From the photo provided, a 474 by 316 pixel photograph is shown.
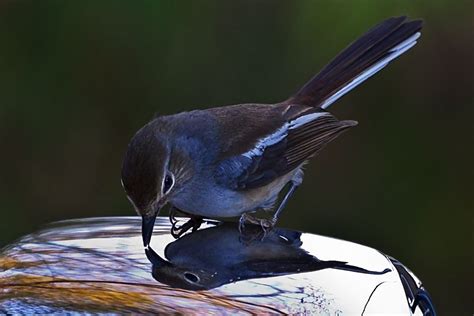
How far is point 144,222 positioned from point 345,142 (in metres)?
3.57

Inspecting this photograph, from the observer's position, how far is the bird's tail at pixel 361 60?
4379 millimetres

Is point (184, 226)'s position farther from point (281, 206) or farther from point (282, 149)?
point (282, 149)

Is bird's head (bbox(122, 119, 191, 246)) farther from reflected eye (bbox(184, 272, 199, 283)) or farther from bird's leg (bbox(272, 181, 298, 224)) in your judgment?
reflected eye (bbox(184, 272, 199, 283))

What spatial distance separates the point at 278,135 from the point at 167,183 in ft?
2.54

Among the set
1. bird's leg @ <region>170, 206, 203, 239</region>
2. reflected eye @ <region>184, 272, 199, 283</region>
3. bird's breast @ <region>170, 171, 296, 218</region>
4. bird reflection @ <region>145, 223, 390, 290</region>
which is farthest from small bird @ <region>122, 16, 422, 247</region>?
reflected eye @ <region>184, 272, 199, 283</region>

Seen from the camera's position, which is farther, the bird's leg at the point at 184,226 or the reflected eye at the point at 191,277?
the bird's leg at the point at 184,226

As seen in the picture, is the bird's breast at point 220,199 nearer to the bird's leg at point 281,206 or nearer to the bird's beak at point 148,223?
the bird's leg at point 281,206

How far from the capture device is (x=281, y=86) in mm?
6223

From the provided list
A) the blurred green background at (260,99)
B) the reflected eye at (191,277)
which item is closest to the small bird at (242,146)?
the reflected eye at (191,277)

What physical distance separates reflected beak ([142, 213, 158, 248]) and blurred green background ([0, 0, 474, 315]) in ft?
10.9

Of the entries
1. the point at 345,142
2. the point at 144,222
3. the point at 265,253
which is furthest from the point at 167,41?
the point at 265,253

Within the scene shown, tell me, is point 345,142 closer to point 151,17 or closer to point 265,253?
point 151,17

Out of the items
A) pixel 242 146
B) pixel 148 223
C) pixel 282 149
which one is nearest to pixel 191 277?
pixel 148 223

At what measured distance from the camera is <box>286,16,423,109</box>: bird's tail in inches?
172
